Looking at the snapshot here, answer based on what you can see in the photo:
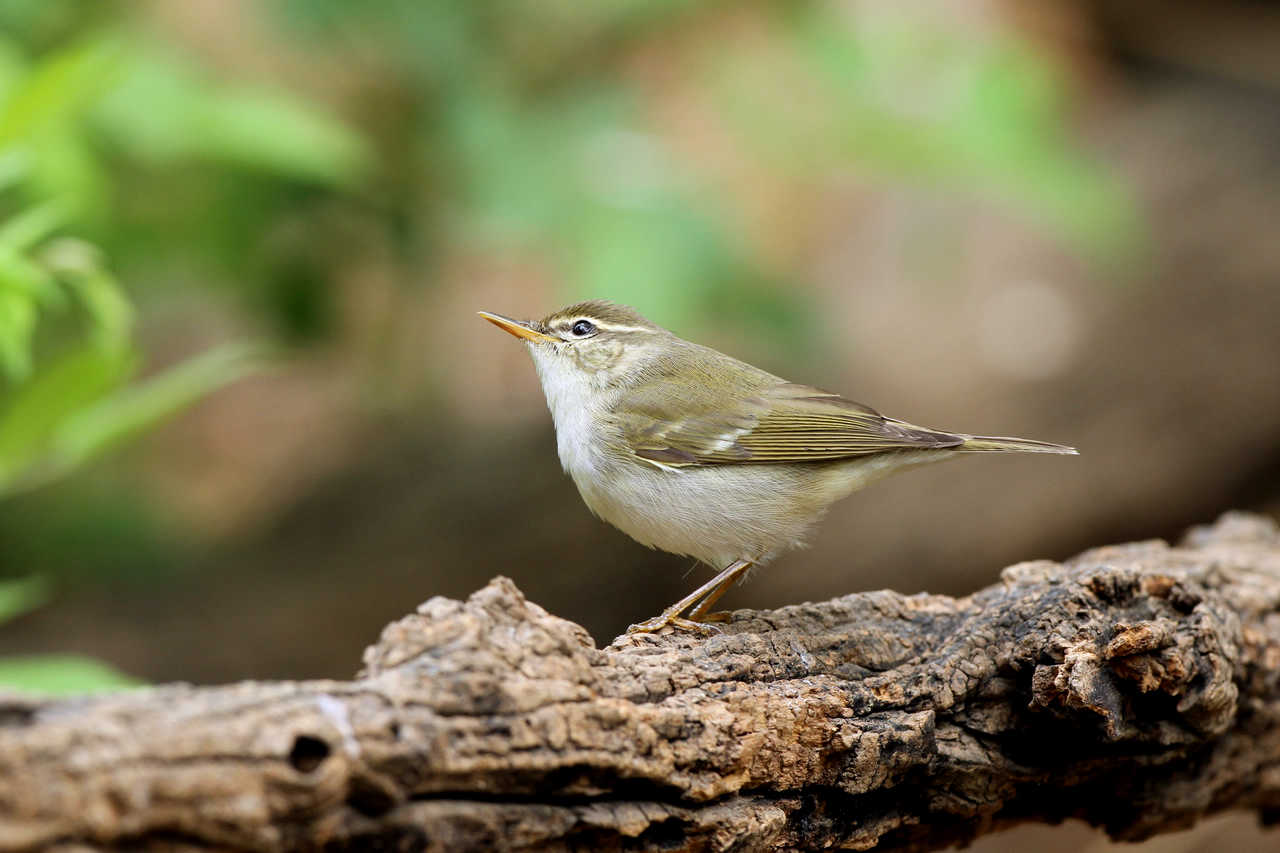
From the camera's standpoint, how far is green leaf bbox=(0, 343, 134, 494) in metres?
3.35

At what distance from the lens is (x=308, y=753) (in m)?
2.03

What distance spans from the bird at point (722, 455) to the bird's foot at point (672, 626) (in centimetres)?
2

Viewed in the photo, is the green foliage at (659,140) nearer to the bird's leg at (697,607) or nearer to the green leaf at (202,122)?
the green leaf at (202,122)

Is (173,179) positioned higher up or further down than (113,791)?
higher up

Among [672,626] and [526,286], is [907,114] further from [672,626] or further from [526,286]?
[526,286]

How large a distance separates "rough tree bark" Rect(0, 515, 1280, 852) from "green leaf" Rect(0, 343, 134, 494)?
4.72ft

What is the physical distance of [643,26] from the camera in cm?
627

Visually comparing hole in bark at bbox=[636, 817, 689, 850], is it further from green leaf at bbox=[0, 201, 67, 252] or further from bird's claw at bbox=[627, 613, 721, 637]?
green leaf at bbox=[0, 201, 67, 252]

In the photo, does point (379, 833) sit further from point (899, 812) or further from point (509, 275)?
point (509, 275)

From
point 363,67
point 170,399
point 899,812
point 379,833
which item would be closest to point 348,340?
point 363,67

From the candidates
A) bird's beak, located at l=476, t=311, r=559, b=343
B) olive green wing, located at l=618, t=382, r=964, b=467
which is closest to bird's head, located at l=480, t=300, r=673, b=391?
bird's beak, located at l=476, t=311, r=559, b=343

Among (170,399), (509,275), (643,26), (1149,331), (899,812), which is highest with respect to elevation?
(509,275)

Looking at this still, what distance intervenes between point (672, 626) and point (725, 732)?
0.90 metres

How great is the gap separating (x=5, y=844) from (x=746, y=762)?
144 centimetres
